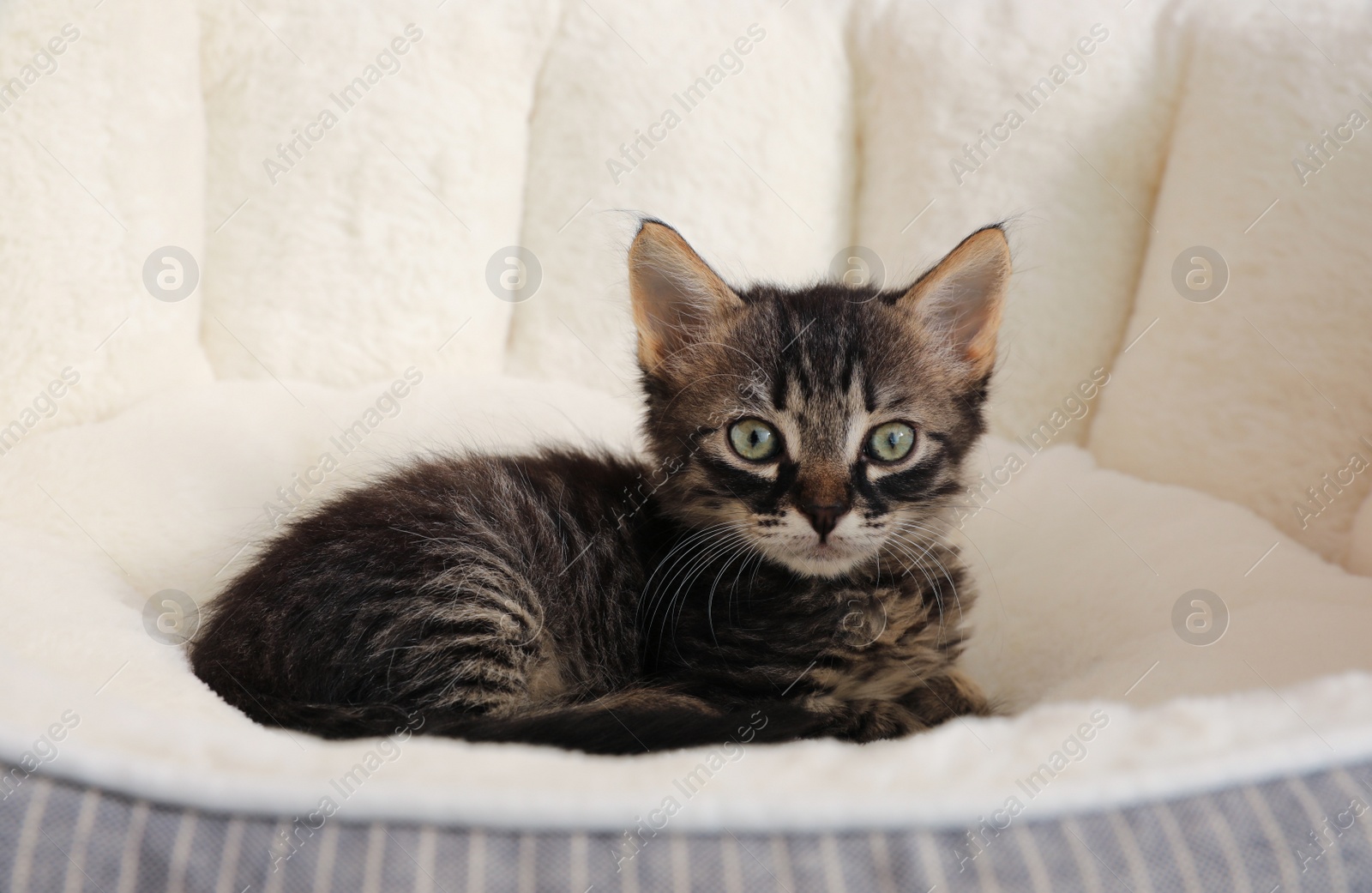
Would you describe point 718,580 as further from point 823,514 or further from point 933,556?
point 933,556

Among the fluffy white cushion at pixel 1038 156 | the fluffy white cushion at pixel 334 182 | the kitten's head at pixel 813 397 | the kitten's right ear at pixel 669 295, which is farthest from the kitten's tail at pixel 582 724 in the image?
the fluffy white cushion at pixel 1038 156

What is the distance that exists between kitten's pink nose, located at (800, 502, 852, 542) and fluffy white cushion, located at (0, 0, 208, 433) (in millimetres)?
1657

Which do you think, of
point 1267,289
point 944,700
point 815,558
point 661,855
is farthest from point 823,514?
point 1267,289

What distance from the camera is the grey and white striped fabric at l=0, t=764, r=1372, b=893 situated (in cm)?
91

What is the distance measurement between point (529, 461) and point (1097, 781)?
1.11 metres

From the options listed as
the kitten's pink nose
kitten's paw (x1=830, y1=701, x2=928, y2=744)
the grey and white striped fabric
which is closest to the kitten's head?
the kitten's pink nose

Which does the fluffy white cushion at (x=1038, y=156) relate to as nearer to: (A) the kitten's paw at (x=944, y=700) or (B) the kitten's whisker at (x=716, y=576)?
(A) the kitten's paw at (x=944, y=700)

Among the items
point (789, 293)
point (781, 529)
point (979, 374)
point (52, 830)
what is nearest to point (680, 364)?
point (789, 293)

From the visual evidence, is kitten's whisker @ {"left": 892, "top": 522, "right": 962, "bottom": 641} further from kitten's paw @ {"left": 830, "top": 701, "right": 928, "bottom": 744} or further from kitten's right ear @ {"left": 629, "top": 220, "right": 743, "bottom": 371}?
kitten's right ear @ {"left": 629, "top": 220, "right": 743, "bottom": 371}

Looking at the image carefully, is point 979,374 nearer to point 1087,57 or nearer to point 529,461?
point 529,461

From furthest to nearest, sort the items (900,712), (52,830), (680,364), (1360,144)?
(1360,144) → (680,364) → (900,712) → (52,830)

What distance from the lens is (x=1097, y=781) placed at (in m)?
0.97

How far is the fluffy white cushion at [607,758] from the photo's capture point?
952 millimetres

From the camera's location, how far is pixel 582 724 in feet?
3.89
